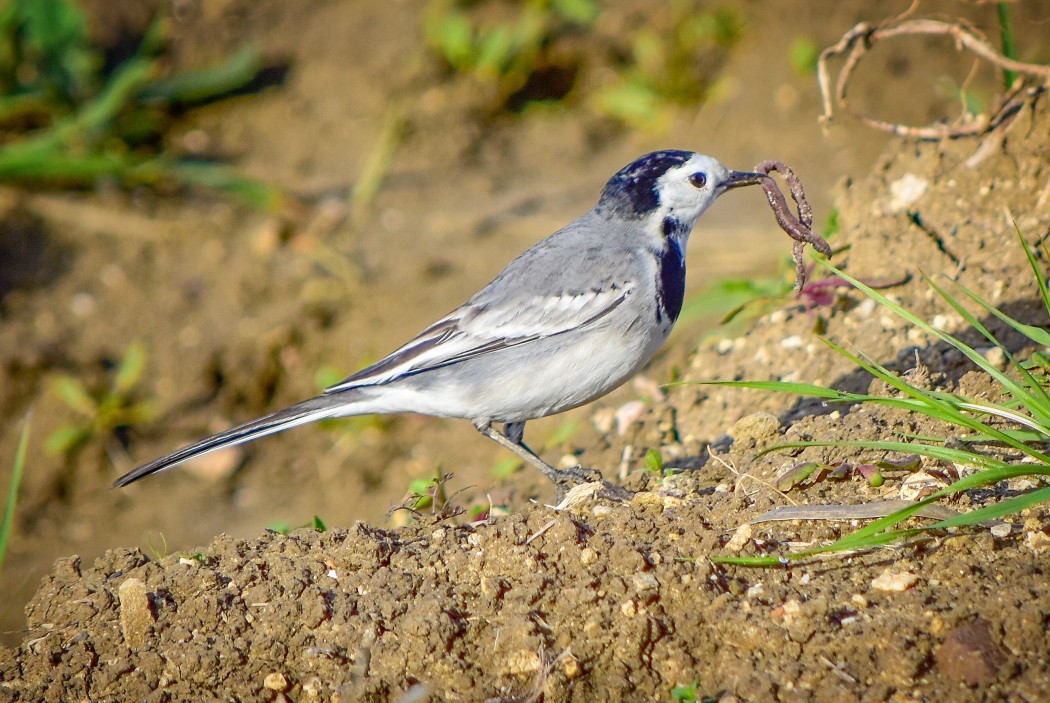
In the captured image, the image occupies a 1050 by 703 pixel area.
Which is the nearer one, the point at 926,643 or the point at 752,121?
the point at 926,643

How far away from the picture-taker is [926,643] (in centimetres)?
282

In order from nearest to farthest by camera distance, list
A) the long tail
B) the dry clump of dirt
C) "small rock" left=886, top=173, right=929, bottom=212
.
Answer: the dry clump of dirt, the long tail, "small rock" left=886, top=173, right=929, bottom=212

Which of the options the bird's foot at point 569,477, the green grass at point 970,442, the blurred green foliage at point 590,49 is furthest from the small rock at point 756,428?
the blurred green foliage at point 590,49

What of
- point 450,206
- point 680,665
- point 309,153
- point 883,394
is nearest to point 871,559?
point 680,665

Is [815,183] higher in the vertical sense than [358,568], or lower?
lower

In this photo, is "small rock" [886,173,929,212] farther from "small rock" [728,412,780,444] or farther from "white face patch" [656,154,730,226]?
"small rock" [728,412,780,444]

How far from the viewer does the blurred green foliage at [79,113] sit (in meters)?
8.03

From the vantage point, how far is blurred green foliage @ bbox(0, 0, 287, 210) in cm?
803

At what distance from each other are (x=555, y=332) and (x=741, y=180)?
1217 millimetres

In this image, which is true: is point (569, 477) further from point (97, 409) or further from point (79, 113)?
point (79, 113)

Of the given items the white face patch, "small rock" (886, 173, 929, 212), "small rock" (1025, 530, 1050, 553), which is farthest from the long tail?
"small rock" (886, 173, 929, 212)

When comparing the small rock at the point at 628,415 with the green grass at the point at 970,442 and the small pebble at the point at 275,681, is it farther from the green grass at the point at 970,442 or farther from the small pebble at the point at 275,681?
the small pebble at the point at 275,681

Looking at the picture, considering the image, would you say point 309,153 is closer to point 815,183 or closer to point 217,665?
point 815,183

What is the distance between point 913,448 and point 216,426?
5.12 m
